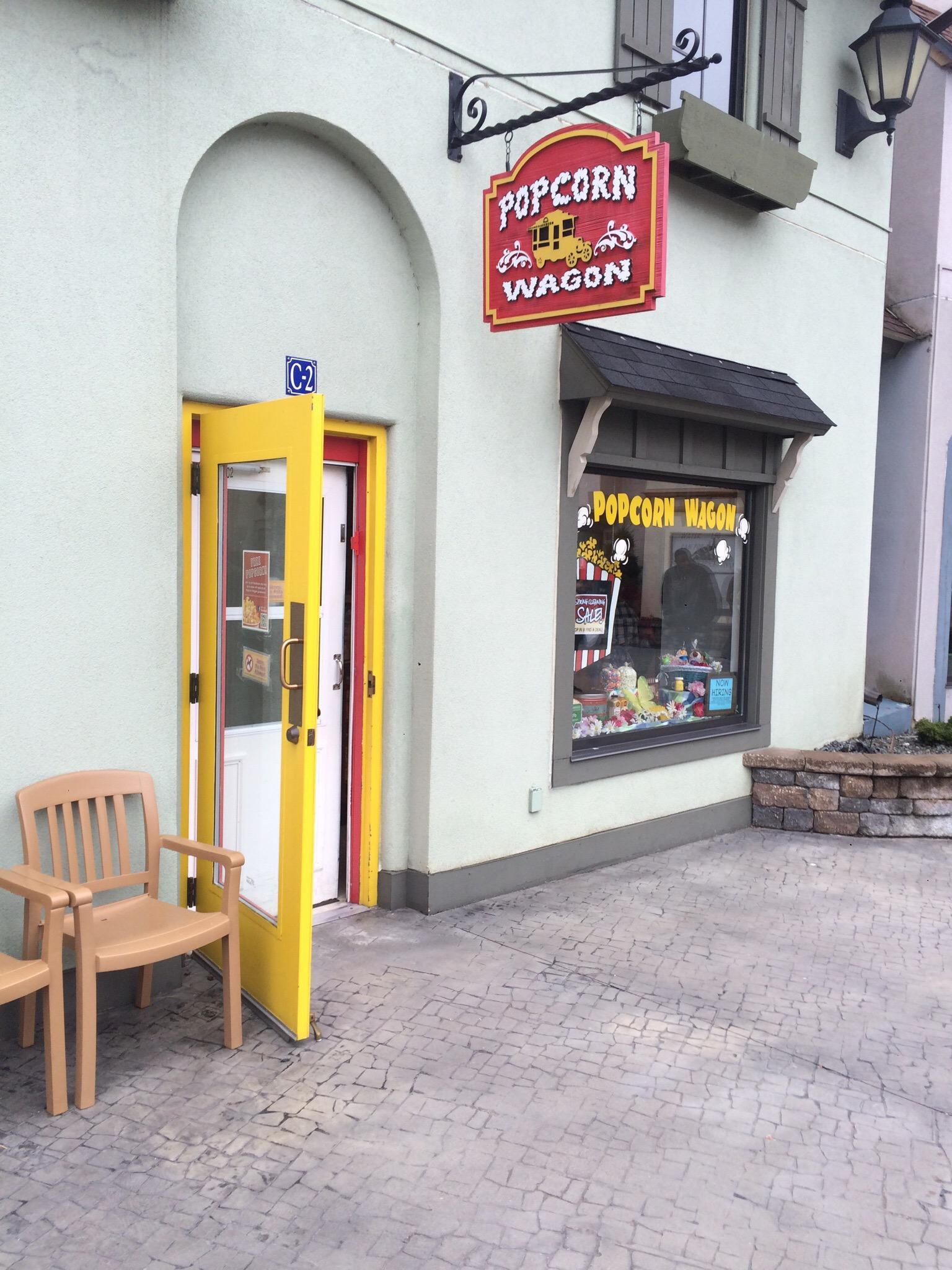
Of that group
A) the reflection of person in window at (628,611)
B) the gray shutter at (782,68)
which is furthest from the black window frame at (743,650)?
the gray shutter at (782,68)

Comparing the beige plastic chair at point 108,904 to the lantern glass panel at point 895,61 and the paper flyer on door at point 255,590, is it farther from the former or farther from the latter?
the lantern glass panel at point 895,61

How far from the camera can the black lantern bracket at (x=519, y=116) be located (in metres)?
4.50

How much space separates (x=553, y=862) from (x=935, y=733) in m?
4.07

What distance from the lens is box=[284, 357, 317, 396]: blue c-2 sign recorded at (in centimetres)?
481

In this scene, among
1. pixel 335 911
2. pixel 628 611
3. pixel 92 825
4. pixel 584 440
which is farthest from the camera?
pixel 628 611

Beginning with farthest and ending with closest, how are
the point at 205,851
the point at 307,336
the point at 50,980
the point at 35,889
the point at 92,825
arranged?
the point at 307,336 < the point at 92,825 < the point at 205,851 < the point at 35,889 < the point at 50,980

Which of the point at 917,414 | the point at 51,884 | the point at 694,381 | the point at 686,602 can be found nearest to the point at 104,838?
the point at 51,884

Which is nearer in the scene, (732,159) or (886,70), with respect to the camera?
(732,159)

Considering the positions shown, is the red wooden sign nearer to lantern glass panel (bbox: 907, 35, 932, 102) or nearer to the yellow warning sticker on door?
the yellow warning sticker on door

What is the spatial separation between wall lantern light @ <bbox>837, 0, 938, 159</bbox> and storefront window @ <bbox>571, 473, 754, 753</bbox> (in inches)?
115

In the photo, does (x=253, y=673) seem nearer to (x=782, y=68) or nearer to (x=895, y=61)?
(x=782, y=68)

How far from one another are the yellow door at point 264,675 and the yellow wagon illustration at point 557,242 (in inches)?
62.5

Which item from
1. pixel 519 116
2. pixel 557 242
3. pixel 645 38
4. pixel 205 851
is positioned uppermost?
pixel 645 38

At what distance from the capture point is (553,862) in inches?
242
